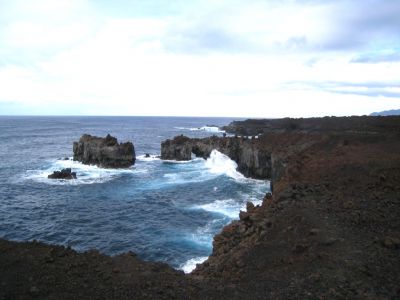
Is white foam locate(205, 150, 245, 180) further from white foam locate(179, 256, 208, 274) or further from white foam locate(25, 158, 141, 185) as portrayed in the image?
white foam locate(179, 256, 208, 274)

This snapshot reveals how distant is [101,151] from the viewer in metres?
70.7

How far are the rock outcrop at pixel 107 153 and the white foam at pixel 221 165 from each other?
1462 cm

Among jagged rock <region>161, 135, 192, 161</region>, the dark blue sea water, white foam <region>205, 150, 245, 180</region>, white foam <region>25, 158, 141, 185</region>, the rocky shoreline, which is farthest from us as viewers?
jagged rock <region>161, 135, 192, 161</region>

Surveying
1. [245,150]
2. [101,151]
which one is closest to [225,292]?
[245,150]

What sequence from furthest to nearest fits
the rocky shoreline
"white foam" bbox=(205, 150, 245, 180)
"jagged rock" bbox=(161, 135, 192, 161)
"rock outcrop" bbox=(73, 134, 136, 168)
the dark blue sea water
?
1. "jagged rock" bbox=(161, 135, 192, 161)
2. "rock outcrop" bbox=(73, 134, 136, 168)
3. "white foam" bbox=(205, 150, 245, 180)
4. the dark blue sea water
5. the rocky shoreline

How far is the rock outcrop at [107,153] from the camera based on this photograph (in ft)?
231

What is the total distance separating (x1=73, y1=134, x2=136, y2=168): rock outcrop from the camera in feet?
231

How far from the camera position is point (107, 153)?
231 feet

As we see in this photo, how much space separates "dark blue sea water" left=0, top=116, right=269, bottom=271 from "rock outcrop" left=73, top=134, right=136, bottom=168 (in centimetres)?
213

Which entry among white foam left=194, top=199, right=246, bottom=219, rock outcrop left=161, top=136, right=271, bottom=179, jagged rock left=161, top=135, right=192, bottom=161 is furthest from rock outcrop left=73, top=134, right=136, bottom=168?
white foam left=194, top=199, right=246, bottom=219

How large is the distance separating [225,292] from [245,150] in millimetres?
48797

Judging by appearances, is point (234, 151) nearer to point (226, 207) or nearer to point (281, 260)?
point (226, 207)

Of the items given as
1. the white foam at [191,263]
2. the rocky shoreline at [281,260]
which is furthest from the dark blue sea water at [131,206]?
the rocky shoreline at [281,260]

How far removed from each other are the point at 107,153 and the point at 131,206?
28031 millimetres
